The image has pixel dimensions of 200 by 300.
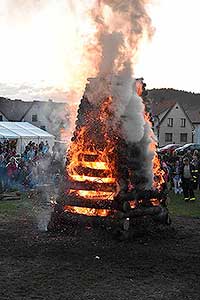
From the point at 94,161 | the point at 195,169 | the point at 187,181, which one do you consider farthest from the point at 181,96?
the point at 94,161

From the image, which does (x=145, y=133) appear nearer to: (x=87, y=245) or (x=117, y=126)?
(x=117, y=126)

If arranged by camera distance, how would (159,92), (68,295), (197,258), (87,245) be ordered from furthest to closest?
(159,92), (87,245), (197,258), (68,295)

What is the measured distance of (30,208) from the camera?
1401 cm

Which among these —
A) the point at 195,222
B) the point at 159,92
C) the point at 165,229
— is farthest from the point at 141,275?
the point at 159,92

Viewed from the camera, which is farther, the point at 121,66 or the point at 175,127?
the point at 175,127

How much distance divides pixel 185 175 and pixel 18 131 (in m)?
15.9

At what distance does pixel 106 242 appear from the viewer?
908 cm

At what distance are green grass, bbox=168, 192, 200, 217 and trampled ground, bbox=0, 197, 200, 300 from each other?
3.08 metres

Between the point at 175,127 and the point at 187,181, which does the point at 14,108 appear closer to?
the point at 175,127

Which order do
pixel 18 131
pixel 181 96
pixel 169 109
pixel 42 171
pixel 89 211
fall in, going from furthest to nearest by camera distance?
pixel 181 96
pixel 169 109
pixel 18 131
pixel 42 171
pixel 89 211

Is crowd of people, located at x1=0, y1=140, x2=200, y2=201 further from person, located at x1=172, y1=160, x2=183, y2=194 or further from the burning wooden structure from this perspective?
the burning wooden structure

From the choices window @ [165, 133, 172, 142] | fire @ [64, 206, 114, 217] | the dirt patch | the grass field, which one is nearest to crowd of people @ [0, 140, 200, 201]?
the grass field

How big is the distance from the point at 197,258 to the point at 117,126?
3.45 m

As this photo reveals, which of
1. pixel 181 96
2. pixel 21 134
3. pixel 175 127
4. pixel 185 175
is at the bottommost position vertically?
pixel 185 175
